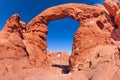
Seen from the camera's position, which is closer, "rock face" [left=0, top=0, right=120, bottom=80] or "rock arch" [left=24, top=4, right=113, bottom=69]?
"rock face" [left=0, top=0, right=120, bottom=80]

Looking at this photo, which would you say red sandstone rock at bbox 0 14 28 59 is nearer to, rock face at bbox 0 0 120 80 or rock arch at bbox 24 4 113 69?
rock face at bbox 0 0 120 80

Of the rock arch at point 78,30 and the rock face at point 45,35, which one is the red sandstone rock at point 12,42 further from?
the rock arch at point 78,30

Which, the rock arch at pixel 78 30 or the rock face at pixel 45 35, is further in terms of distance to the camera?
the rock arch at pixel 78 30

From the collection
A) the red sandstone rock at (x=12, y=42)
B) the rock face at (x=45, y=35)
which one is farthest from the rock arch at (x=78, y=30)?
the red sandstone rock at (x=12, y=42)

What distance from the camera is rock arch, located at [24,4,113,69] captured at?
26672mm

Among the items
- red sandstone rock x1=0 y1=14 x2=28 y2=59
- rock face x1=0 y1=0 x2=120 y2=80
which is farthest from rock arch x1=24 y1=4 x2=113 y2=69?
red sandstone rock x1=0 y1=14 x2=28 y2=59

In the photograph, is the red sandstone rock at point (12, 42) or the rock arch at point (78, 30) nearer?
the red sandstone rock at point (12, 42)

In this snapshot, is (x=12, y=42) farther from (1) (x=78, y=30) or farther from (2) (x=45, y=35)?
(1) (x=78, y=30)

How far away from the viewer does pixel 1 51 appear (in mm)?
21906

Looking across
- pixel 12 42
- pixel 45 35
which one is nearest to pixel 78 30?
pixel 45 35

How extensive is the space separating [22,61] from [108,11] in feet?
41.9

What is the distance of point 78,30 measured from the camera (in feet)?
93.6

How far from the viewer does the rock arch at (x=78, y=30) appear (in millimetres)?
26672

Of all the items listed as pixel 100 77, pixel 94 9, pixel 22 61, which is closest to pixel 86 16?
pixel 94 9
